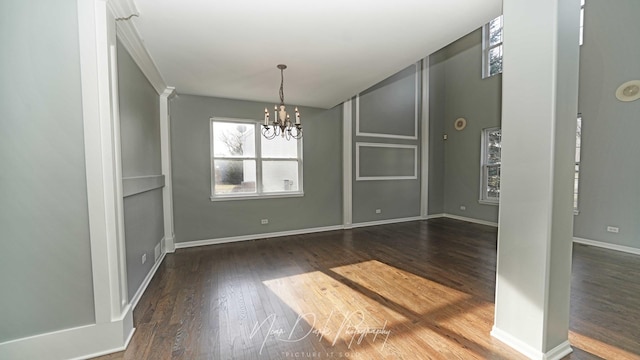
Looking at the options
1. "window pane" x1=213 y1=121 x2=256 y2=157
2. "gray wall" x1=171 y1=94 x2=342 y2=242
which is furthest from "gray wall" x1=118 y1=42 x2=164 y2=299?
"window pane" x1=213 y1=121 x2=256 y2=157

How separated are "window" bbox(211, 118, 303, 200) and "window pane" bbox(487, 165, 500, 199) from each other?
4.23 meters

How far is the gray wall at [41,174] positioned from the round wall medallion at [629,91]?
6.24m

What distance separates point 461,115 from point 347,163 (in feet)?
→ 10.4

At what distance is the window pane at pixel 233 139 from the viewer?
4391 mm

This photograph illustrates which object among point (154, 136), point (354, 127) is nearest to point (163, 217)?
point (154, 136)

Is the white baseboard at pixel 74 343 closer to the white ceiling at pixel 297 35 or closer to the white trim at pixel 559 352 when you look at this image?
the white ceiling at pixel 297 35

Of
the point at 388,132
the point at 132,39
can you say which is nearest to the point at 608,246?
the point at 388,132

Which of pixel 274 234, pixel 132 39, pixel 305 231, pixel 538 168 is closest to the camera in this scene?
pixel 538 168

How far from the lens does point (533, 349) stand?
1.62 m

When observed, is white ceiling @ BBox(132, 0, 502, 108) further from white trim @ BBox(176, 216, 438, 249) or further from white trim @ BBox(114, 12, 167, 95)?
white trim @ BBox(176, 216, 438, 249)

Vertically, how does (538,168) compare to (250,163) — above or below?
below

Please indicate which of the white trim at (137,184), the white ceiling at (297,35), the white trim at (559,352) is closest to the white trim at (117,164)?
the white trim at (137,184)

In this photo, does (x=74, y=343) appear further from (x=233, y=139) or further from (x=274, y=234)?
(x=233, y=139)

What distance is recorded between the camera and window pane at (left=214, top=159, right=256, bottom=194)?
14.5 feet
